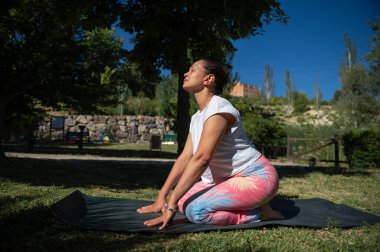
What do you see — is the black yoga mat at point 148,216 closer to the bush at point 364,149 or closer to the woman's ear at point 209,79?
the woman's ear at point 209,79

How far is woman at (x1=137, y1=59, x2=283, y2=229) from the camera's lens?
9.26 ft

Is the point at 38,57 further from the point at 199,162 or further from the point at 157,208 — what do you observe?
the point at 199,162

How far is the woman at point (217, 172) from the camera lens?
2.82 metres

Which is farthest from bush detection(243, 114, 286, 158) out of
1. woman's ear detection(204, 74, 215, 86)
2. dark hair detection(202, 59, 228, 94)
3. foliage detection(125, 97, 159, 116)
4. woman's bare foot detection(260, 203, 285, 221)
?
foliage detection(125, 97, 159, 116)

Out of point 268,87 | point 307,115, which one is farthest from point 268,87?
point 307,115

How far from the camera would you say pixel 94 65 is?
42.3 feet

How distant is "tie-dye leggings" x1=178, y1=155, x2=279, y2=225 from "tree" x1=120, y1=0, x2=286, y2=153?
4622mm

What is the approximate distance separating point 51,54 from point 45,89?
1.33 m

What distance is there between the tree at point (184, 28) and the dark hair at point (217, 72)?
3.86 metres

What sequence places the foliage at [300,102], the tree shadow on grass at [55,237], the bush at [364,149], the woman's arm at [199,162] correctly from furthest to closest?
the foliage at [300,102], the bush at [364,149], the woman's arm at [199,162], the tree shadow on grass at [55,237]

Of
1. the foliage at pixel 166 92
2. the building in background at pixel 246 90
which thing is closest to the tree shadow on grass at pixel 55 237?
the foliage at pixel 166 92

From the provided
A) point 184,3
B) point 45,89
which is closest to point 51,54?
point 45,89

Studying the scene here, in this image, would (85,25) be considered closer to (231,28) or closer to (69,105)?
(231,28)

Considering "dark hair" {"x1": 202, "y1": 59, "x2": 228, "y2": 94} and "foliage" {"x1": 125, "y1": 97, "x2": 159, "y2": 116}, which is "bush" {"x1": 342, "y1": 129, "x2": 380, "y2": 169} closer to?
"dark hair" {"x1": 202, "y1": 59, "x2": 228, "y2": 94}
